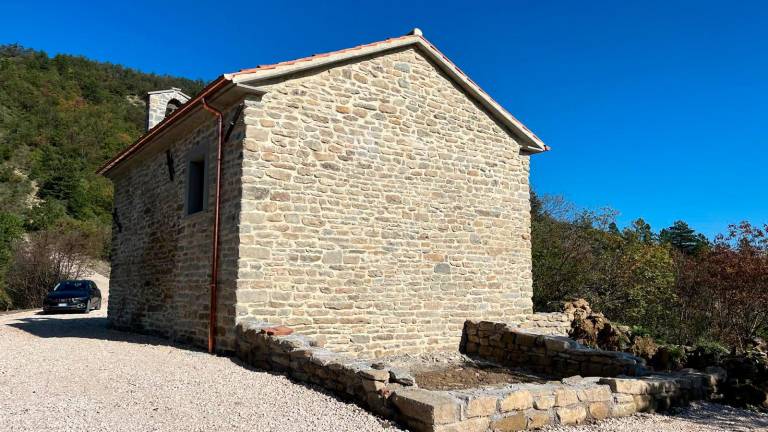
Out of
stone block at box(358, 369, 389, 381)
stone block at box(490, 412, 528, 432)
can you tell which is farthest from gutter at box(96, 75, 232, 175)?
stone block at box(490, 412, 528, 432)

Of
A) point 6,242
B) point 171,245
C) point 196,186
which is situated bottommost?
point 171,245

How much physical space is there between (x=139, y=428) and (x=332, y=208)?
16.8 feet

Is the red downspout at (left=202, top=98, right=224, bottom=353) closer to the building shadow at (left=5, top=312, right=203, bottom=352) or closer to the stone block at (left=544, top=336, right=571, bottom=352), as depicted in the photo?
the building shadow at (left=5, top=312, right=203, bottom=352)

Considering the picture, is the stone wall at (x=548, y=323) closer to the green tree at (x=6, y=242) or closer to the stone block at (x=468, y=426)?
the stone block at (x=468, y=426)

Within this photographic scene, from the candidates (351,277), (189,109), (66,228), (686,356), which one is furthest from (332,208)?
(66,228)

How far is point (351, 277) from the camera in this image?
9016 mm

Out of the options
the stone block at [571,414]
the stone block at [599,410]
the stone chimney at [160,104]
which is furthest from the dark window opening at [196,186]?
the stone block at [599,410]

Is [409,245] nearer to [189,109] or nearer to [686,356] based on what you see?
[189,109]

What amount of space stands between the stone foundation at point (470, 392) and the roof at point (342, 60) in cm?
378

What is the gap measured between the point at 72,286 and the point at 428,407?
2008cm

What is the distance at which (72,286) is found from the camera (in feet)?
66.0

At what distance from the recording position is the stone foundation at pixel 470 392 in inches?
177

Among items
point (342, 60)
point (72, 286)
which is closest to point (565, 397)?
point (342, 60)

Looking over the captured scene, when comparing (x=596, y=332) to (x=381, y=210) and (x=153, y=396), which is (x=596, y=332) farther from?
(x=153, y=396)
